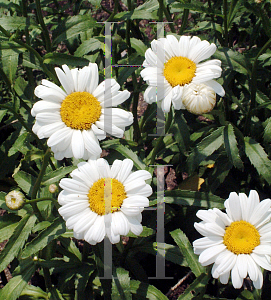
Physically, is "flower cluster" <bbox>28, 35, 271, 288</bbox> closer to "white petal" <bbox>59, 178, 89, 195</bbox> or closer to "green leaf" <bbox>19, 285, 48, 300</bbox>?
"white petal" <bbox>59, 178, 89, 195</bbox>

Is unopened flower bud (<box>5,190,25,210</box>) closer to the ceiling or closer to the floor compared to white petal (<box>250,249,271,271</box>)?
closer to the ceiling

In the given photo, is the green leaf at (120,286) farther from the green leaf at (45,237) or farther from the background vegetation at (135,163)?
the green leaf at (45,237)

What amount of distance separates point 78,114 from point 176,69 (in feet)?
1.79

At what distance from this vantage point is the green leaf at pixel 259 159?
1.95 m

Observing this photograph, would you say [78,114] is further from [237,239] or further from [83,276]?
[83,276]

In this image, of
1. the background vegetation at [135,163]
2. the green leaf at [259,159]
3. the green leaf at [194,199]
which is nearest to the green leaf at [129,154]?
the background vegetation at [135,163]

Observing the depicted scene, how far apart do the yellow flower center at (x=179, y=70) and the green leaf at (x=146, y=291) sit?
1.20 metres

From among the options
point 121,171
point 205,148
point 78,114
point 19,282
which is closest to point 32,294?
point 19,282

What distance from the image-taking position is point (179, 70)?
1659mm

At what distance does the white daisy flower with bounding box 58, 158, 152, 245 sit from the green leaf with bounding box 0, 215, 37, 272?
0.39 metres

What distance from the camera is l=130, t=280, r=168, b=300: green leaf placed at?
1.89m

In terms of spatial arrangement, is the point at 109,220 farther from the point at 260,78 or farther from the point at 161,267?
the point at 260,78

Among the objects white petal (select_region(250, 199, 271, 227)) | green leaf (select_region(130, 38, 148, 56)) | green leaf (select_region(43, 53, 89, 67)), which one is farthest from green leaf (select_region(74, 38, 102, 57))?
white petal (select_region(250, 199, 271, 227))

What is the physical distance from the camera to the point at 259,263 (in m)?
1.52
